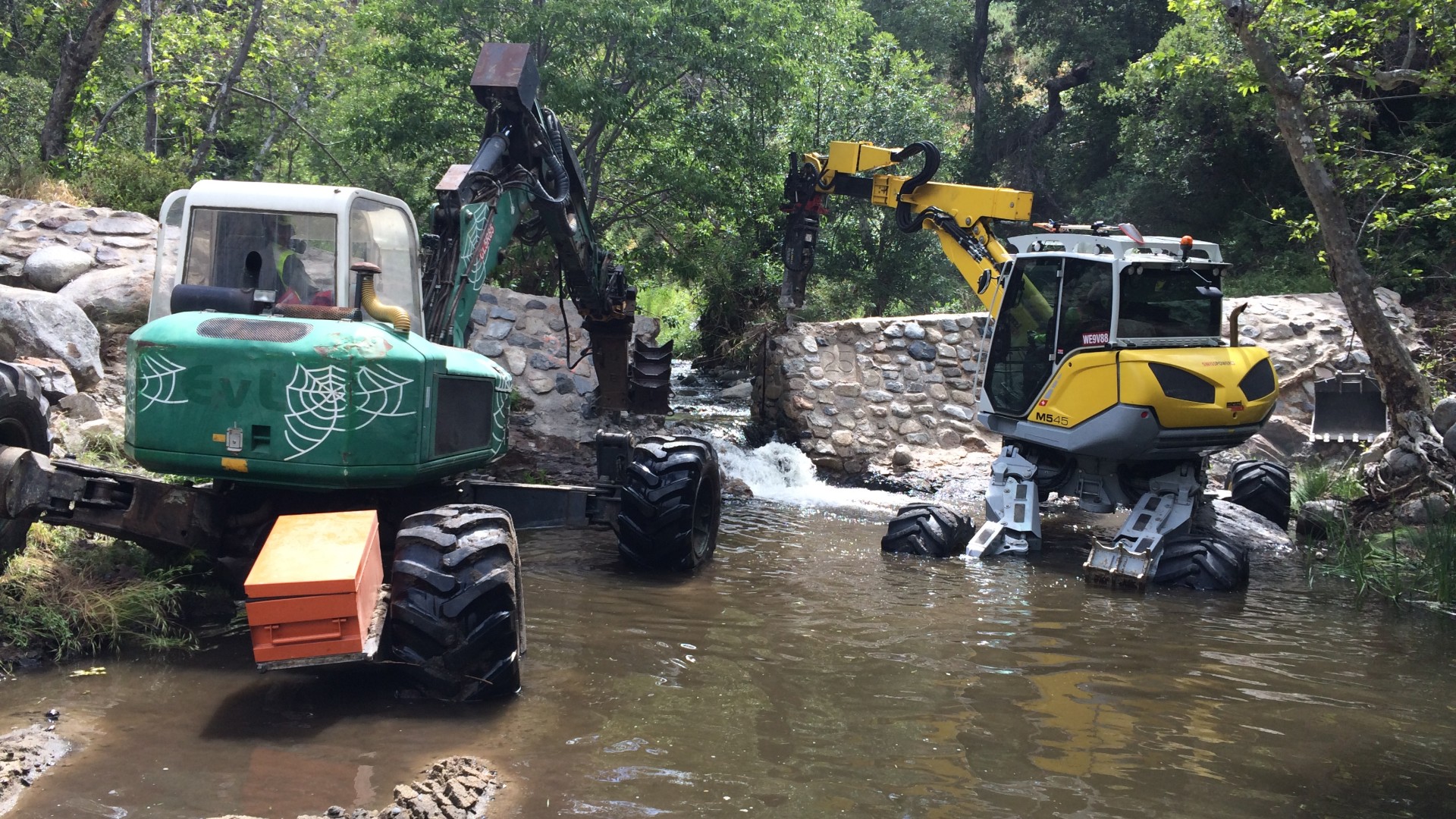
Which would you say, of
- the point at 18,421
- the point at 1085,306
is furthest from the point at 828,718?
the point at 1085,306

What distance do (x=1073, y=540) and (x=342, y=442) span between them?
771cm

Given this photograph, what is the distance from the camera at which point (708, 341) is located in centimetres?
1977

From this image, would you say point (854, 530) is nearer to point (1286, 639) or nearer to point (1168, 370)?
point (1168, 370)

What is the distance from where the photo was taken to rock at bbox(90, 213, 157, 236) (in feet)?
42.0

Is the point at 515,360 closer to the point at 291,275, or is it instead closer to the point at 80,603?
the point at 291,275

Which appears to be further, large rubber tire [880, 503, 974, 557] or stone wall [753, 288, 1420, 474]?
stone wall [753, 288, 1420, 474]

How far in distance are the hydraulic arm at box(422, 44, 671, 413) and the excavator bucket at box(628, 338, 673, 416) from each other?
7.45ft

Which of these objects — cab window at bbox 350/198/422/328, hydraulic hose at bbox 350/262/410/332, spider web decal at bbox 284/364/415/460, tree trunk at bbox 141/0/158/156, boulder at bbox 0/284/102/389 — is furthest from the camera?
tree trunk at bbox 141/0/158/156

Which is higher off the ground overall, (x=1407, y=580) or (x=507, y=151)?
(x=507, y=151)

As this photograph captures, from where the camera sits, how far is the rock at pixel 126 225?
42.0 ft

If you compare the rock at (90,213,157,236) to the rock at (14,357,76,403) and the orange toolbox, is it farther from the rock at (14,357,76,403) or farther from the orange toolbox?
the orange toolbox

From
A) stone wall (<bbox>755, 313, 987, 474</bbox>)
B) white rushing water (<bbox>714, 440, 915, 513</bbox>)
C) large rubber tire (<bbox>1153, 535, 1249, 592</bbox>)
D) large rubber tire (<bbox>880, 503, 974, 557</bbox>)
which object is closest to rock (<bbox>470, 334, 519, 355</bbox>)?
white rushing water (<bbox>714, 440, 915, 513</bbox>)

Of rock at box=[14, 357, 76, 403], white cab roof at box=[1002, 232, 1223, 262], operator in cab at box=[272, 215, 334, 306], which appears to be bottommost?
rock at box=[14, 357, 76, 403]

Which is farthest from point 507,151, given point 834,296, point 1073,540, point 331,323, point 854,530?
point 834,296
